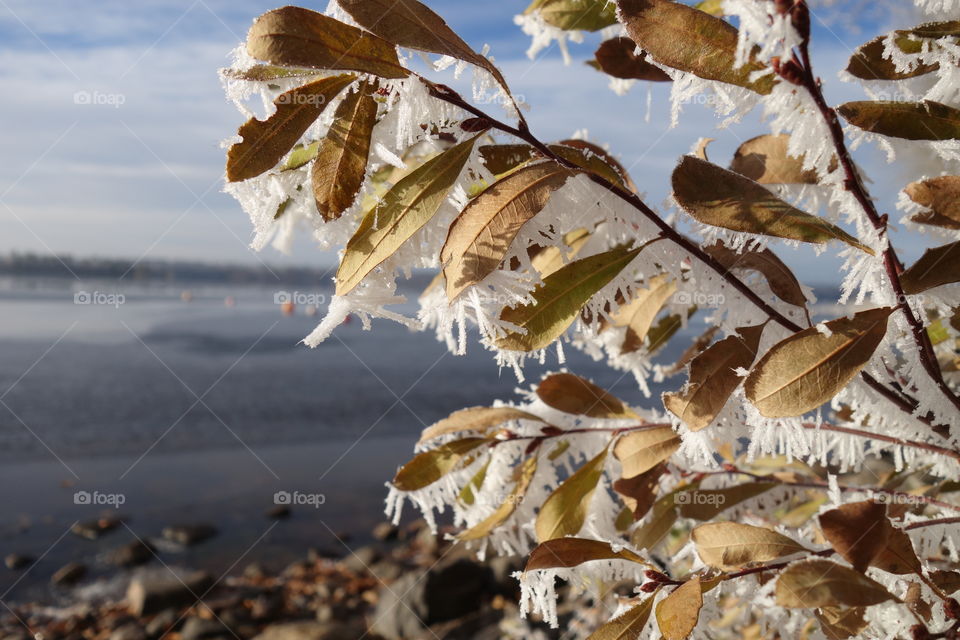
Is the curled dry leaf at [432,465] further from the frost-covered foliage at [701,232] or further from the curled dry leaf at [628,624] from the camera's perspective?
the curled dry leaf at [628,624]

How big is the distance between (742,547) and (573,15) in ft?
2.75

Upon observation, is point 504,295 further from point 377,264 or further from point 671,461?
point 671,461

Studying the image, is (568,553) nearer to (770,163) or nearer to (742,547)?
(742,547)

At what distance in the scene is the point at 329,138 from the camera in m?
0.65

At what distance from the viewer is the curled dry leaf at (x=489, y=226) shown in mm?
608

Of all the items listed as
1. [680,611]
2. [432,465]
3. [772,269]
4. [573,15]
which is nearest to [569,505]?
[432,465]

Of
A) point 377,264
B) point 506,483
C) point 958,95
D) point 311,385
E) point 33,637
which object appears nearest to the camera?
point 377,264

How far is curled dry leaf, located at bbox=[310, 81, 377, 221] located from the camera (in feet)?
2.13

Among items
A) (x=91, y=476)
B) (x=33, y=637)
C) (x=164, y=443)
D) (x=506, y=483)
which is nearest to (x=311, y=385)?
(x=164, y=443)

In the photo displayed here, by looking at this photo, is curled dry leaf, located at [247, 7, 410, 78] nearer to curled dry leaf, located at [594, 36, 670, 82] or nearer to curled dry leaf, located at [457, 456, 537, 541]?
curled dry leaf, located at [594, 36, 670, 82]

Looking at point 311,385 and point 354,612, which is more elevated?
point 311,385

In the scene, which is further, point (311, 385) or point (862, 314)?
point (311, 385)

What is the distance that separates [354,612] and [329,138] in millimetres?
4758

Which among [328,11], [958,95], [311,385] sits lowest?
[958,95]
